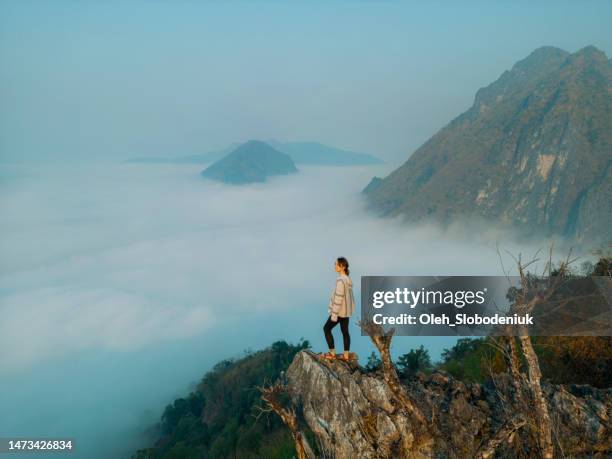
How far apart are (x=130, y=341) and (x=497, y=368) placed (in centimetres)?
19393

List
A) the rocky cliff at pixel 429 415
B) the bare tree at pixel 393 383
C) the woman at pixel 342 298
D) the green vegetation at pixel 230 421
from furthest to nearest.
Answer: the green vegetation at pixel 230 421 < the woman at pixel 342 298 < the rocky cliff at pixel 429 415 < the bare tree at pixel 393 383

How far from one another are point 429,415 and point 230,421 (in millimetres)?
20126

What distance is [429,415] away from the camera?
11.4m

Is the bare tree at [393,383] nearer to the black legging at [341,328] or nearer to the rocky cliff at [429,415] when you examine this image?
the rocky cliff at [429,415]

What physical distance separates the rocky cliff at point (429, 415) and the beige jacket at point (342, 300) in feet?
5.11

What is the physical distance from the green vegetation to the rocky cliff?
170cm

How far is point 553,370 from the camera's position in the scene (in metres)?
18.4

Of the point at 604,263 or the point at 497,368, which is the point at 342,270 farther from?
the point at 604,263

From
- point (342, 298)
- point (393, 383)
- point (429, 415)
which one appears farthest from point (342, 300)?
point (429, 415)

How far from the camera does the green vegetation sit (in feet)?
70.2

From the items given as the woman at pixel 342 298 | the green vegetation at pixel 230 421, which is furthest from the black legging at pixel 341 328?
the green vegetation at pixel 230 421

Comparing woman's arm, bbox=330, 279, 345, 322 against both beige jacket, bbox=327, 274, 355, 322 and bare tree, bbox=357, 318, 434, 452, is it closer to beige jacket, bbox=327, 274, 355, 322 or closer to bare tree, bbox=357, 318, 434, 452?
beige jacket, bbox=327, 274, 355, 322

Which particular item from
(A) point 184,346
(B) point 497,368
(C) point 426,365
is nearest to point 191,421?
(C) point 426,365

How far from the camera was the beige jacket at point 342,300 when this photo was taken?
1163 centimetres
